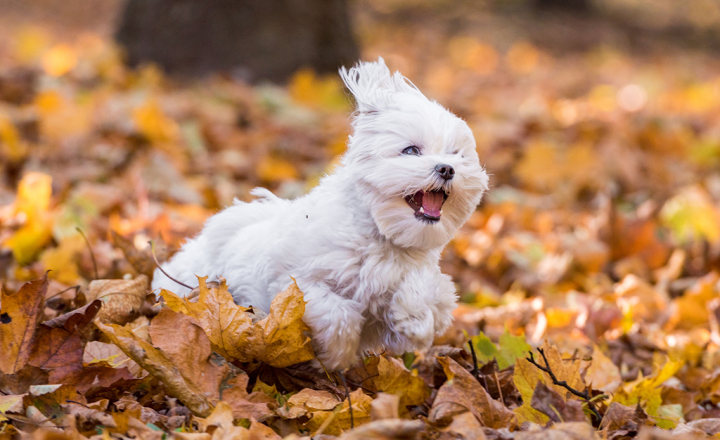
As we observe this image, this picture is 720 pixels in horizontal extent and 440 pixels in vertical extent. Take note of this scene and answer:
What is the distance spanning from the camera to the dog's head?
1.93 meters

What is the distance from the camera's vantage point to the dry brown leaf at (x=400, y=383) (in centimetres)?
211

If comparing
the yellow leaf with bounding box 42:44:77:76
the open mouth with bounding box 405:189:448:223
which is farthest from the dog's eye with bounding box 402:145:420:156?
the yellow leaf with bounding box 42:44:77:76

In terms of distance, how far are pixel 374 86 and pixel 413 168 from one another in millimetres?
405

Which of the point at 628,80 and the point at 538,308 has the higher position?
the point at 628,80

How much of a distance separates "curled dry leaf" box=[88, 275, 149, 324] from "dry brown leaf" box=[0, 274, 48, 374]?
11.8 inches

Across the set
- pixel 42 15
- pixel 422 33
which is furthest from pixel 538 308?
pixel 42 15

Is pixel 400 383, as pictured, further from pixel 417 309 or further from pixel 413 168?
pixel 413 168

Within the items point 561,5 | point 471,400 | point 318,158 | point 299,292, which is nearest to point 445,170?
point 299,292

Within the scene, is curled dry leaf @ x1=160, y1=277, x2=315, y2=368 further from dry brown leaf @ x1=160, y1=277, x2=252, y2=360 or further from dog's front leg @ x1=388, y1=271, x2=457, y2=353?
dog's front leg @ x1=388, y1=271, x2=457, y2=353

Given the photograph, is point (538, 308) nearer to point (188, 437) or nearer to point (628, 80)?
point (188, 437)

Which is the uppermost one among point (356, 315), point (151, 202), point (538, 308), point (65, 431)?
point (538, 308)

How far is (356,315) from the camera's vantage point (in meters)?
1.99

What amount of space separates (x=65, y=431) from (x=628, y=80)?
10130mm

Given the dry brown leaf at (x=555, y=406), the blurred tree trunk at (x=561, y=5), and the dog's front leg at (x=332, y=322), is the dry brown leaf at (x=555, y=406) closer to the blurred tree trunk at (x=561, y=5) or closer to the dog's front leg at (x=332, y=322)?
the dog's front leg at (x=332, y=322)
